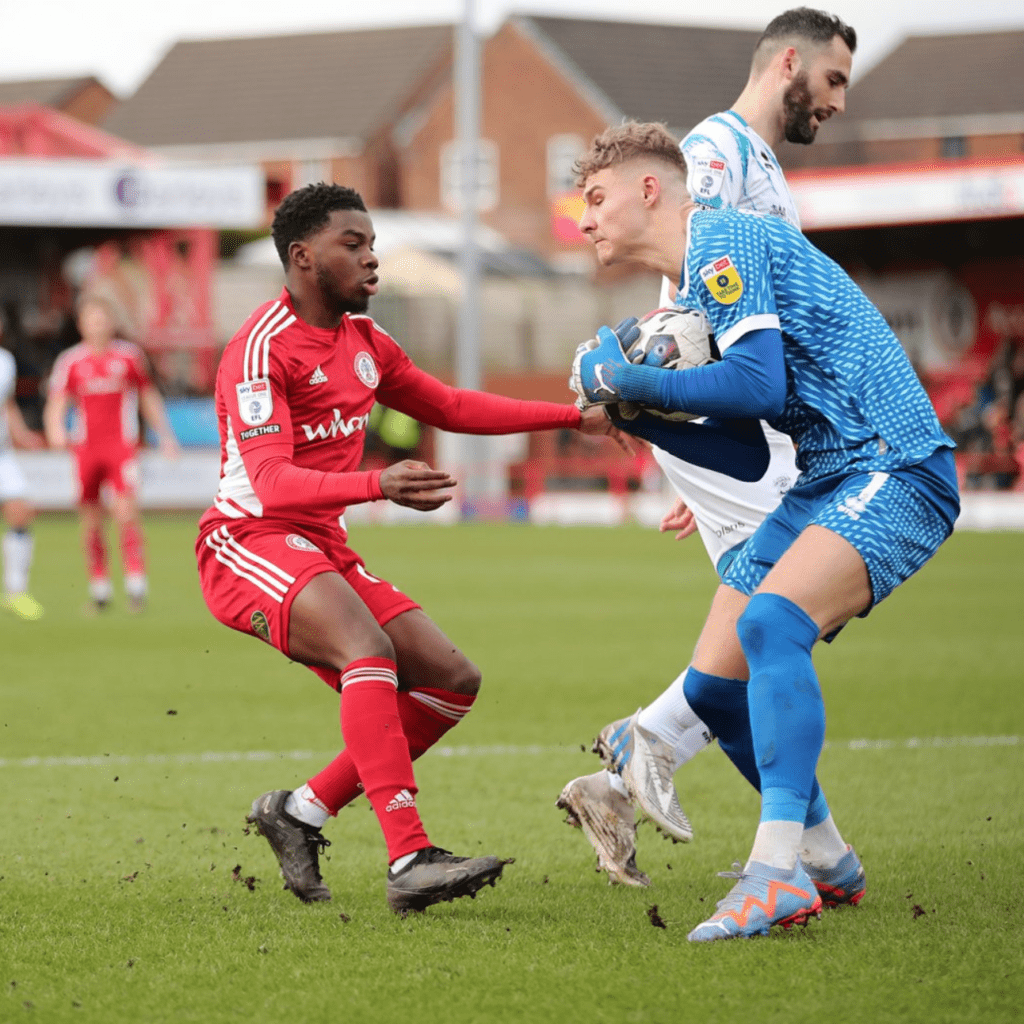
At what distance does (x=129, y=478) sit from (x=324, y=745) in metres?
6.71

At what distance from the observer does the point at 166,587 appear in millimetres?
16500

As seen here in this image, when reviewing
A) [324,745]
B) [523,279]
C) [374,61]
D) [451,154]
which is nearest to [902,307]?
[523,279]

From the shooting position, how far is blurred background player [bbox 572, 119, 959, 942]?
4.37 meters

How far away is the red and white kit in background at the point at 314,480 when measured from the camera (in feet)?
15.7

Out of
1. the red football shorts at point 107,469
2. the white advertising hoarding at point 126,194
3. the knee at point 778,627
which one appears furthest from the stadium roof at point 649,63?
the knee at point 778,627

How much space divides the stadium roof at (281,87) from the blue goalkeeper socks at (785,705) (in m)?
53.1

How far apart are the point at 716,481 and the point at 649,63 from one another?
54.6 m

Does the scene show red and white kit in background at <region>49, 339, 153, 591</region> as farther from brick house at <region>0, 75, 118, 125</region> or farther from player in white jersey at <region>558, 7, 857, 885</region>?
brick house at <region>0, 75, 118, 125</region>

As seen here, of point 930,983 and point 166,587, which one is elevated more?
point 930,983

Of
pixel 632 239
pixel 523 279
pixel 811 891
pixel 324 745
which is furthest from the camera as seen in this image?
pixel 523 279

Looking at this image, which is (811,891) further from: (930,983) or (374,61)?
(374,61)

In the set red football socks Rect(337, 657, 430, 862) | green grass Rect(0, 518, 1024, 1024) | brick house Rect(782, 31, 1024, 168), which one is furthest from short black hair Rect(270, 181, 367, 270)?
brick house Rect(782, 31, 1024, 168)

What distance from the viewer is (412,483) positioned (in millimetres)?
4543

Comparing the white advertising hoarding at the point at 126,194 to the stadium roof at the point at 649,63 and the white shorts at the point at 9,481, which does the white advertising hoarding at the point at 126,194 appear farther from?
the stadium roof at the point at 649,63
